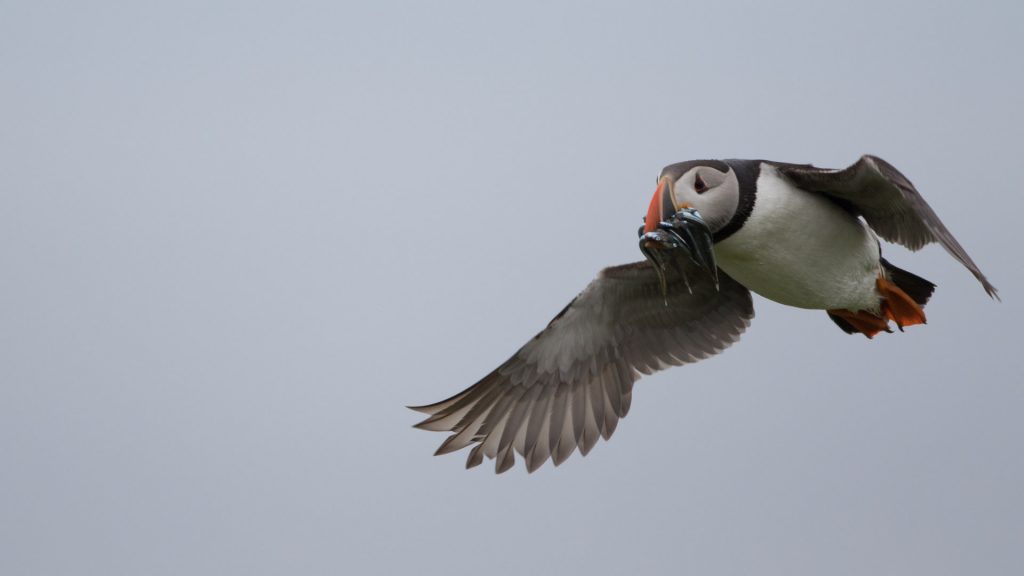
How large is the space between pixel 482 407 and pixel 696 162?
227cm

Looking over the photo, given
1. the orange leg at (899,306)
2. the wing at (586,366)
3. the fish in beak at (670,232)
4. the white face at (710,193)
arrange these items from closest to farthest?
the fish in beak at (670,232), the white face at (710,193), the orange leg at (899,306), the wing at (586,366)

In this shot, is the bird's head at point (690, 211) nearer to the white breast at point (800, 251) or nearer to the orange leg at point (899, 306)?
the white breast at point (800, 251)

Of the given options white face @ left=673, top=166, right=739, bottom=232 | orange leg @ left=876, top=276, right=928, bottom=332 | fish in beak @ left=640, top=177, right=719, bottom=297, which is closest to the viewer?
fish in beak @ left=640, top=177, right=719, bottom=297

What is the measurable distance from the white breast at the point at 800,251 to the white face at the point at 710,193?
0.54ft

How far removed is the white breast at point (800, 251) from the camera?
6.48 meters

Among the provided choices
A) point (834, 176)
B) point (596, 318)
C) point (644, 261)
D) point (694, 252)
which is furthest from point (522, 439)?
point (834, 176)

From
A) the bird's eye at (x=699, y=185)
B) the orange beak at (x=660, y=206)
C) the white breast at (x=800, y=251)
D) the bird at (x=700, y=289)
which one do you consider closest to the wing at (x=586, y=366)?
the bird at (x=700, y=289)

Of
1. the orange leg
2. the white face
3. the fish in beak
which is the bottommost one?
the orange leg

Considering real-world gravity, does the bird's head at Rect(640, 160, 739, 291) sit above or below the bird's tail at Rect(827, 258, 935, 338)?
above

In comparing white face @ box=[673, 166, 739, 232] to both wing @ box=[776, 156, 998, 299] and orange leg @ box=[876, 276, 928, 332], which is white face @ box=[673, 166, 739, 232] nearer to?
wing @ box=[776, 156, 998, 299]

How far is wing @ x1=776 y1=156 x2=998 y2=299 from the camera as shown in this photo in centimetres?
602

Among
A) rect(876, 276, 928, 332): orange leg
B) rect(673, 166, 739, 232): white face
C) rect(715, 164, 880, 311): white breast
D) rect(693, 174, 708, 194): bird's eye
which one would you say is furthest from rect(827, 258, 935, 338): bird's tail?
rect(693, 174, 708, 194): bird's eye

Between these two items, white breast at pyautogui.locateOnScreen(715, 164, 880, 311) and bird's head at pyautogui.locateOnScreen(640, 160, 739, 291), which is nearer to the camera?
bird's head at pyautogui.locateOnScreen(640, 160, 739, 291)

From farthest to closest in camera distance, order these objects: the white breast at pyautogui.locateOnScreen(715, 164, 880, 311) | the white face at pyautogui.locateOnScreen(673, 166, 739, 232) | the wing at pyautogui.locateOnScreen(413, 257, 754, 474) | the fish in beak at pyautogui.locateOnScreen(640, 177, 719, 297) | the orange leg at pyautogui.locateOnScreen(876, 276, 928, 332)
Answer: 1. the wing at pyautogui.locateOnScreen(413, 257, 754, 474)
2. the orange leg at pyautogui.locateOnScreen(876, 276, 928, 332)
3. the white breast at pyautogui.locateOnScreen(715, 164, 880, 311)
4. the white face at pyautogui.locateOnScreen(673, 166, 739, 232)
5. the fish in beak at pyautogui.locateOnScreen(640, 177, 719, 297)
